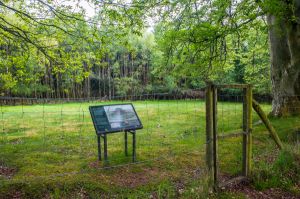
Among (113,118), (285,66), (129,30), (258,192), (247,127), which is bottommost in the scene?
→ (258,192)

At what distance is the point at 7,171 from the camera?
490 cm

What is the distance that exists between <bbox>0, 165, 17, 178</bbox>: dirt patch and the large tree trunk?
24.4 ft

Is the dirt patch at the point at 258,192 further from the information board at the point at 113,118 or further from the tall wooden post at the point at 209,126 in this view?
the information board at the point at 113,118

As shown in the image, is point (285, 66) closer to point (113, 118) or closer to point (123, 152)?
point (123, 152)

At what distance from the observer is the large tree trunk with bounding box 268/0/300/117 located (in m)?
7.86

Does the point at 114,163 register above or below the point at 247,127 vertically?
below

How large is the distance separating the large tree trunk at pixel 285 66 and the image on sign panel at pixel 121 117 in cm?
524

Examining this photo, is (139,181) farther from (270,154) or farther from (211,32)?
(211,32)

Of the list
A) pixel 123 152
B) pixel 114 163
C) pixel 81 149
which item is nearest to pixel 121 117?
pixel 114 163

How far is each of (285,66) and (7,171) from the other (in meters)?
8.78

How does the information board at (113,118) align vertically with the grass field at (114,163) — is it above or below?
above

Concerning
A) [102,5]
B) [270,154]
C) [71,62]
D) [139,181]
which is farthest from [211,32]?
[139,181]

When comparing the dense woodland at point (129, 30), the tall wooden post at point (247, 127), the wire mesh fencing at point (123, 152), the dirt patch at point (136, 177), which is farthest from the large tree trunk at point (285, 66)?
the dirt patch at point (136, 177)

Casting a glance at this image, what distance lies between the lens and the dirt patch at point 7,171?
15.3 feet
